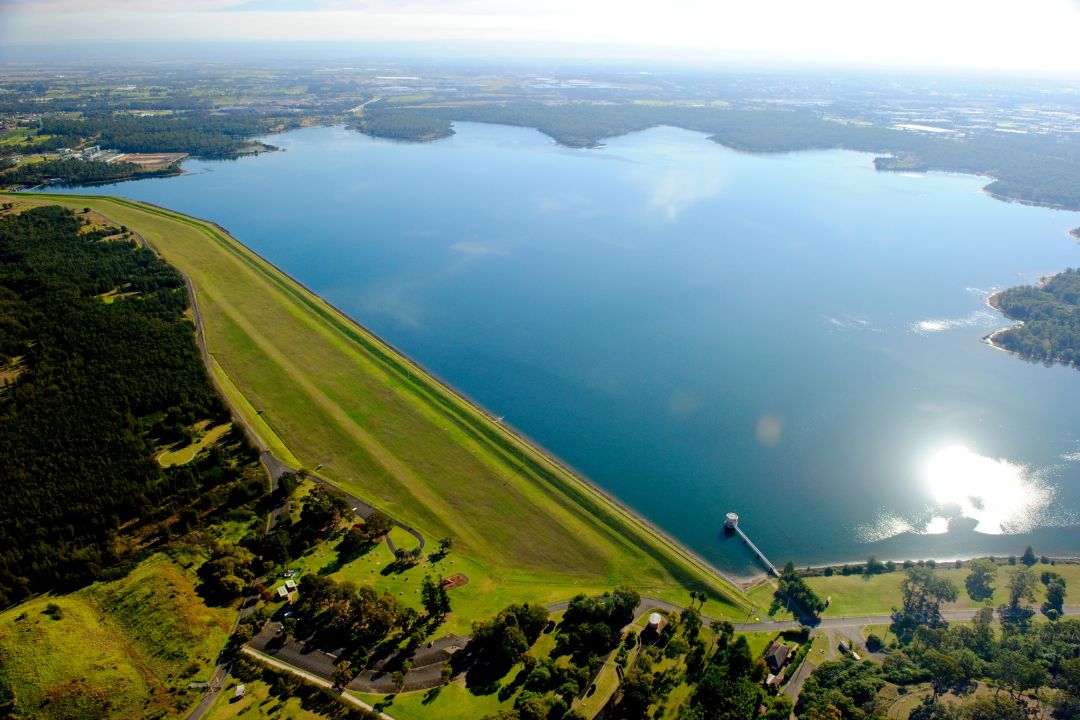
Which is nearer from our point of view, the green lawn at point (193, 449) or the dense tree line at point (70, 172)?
the green lawn at point (193, 449)

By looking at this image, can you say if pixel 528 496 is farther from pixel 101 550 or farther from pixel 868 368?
pixel 868 368

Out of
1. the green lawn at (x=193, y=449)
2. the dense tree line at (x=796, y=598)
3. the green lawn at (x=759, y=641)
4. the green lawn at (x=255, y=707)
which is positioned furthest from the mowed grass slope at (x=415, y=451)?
the green lawn at (x=255, y=707)

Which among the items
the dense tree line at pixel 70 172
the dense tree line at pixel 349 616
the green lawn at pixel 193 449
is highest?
the dense tree line at pixel 70 172

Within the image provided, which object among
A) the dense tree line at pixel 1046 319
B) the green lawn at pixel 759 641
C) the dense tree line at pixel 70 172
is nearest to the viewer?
the green lawn at pixel 759 641

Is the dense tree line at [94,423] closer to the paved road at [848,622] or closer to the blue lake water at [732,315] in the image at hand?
the blue lake water at [732,315]

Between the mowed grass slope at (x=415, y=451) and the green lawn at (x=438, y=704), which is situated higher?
the mowed grass slope at (x=415, y=451)

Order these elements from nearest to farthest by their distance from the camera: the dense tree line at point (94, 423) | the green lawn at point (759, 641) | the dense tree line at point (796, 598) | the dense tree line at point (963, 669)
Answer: the dense tree line at point (963, 669)
the green lawn at point (759, 641)
the dense tree line at point (796, 598)
the dense tree line at point (94, 423)

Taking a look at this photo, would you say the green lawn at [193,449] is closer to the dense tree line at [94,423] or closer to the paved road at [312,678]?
the dense tree line at [94,423]
